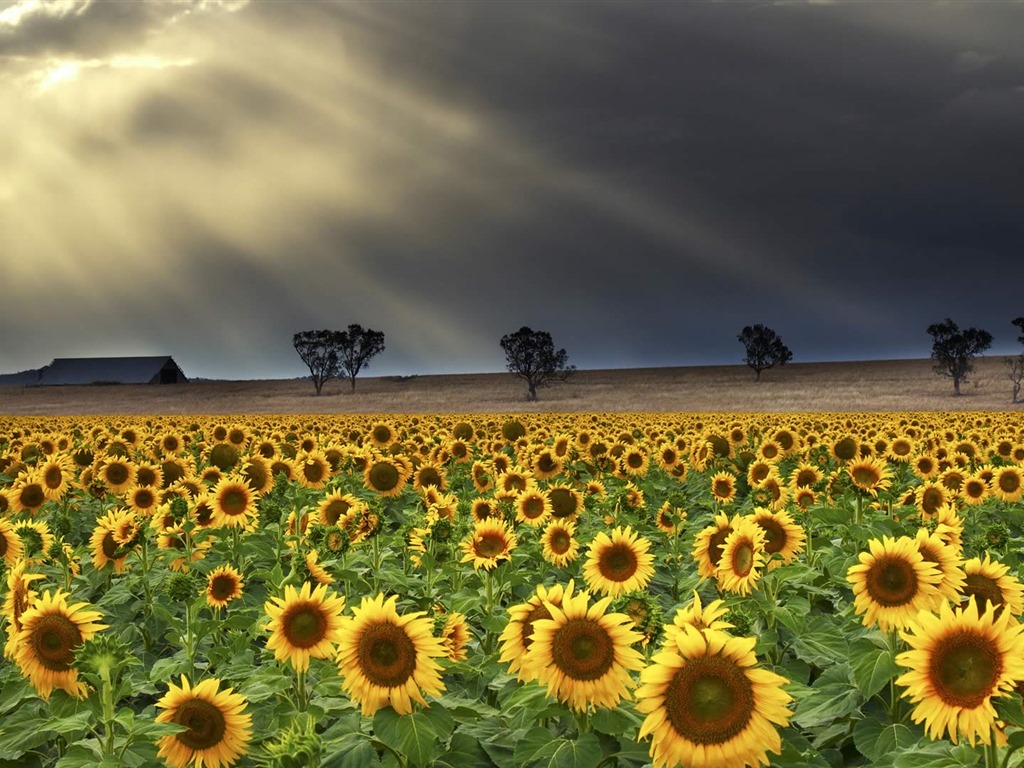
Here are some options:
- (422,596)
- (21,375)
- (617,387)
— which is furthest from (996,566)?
(21,375)

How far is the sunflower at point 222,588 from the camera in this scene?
727 centimetres

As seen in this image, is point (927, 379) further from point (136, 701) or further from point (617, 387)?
point (136, 701)

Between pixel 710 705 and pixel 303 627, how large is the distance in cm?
A: 245

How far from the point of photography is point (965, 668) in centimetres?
366

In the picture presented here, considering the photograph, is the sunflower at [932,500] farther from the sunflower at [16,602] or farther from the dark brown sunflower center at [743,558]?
the sunflower at [16,602]

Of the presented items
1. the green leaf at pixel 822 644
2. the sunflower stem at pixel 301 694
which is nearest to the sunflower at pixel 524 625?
the sunflower stem at pixel 301 694

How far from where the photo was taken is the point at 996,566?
5262mm

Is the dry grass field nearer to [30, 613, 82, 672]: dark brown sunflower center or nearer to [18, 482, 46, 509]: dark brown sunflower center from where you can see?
[18, 482, 46, 509]: dark brown sunflower center

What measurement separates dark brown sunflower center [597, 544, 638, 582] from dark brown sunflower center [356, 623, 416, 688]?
2441 millimetres

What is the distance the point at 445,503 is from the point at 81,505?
6838 millimetres

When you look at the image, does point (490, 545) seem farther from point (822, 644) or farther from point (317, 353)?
point (317, 353)

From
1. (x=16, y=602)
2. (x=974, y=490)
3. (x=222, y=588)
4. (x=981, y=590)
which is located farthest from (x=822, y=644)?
(x=974, y=490)

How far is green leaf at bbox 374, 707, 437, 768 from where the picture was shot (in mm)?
4008

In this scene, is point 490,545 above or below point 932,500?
below
